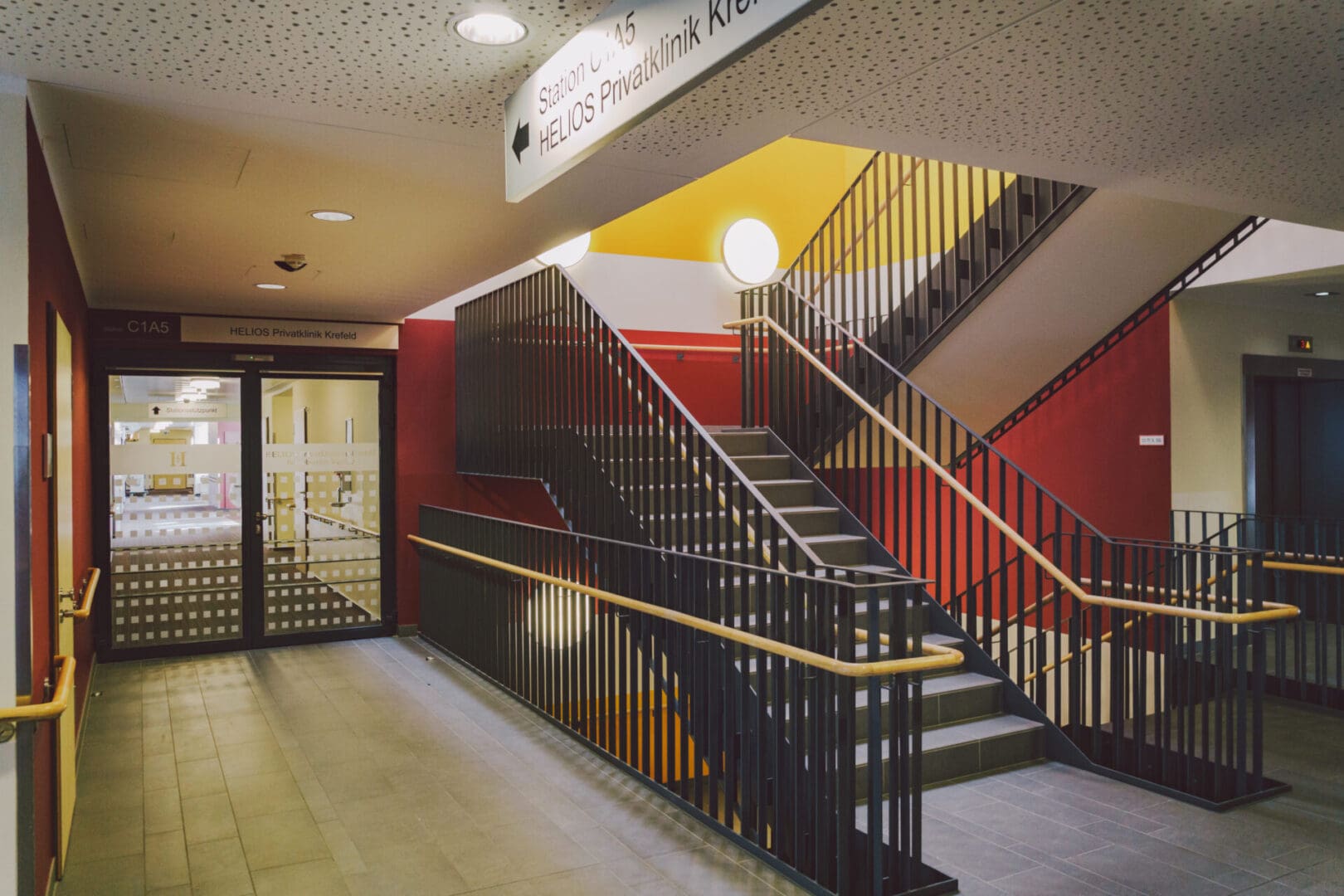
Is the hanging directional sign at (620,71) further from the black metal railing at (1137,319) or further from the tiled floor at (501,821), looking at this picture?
the black metal railing at (1137,319)

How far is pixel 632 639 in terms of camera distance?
15.3ft

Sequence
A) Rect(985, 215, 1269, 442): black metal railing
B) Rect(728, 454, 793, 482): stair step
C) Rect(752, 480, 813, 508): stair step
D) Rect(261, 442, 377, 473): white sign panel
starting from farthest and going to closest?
Rect(261, 442, 377, 473): white sign panel
Rect(728, 454, 793, 482): stair step
Rect(752, 480, 813, 508): stair step
Rect(985, 215, 1269, 442): black metal railing

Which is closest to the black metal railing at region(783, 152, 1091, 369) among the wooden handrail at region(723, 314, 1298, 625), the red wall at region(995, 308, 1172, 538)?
the wooden handrail at region(723, 314, 1298, 625)

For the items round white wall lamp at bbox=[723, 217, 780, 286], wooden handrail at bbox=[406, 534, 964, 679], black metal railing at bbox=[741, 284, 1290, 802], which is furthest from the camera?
round white wall lamp at bbox=[723, 217, 780, 286]

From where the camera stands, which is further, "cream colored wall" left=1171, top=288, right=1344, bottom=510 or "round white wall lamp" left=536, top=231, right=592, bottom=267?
"round white wall lamp" left=536, top=231, right=592, bottom=267

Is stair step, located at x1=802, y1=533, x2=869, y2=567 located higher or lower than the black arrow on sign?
lower

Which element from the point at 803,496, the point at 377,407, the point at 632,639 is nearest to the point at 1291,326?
the point at 803,496

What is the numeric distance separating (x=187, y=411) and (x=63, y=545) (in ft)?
12.2

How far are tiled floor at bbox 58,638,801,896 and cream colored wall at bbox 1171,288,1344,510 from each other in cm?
600

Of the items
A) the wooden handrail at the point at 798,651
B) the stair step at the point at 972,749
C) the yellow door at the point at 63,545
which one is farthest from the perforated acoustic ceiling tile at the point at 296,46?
the stair step at the point at 972,749

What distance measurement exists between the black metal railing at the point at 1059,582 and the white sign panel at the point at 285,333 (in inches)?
121

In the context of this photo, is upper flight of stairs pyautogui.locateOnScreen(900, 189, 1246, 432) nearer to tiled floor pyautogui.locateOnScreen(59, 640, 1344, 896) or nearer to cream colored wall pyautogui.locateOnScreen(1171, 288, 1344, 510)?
cream colored wall pyautogui.locateOnScreen(1171, 288, 1344, 510)

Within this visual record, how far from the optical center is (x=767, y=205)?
9.48 m

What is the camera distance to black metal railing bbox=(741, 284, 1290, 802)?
4391 millimetres
